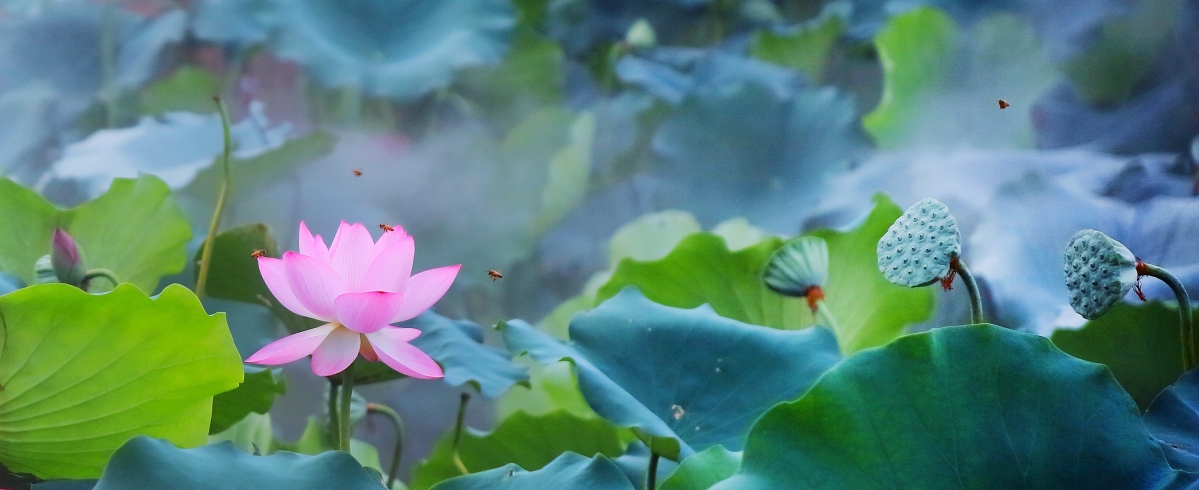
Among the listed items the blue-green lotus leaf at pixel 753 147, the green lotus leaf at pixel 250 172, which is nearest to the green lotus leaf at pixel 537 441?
the green lotus leaf at pixel 250 172

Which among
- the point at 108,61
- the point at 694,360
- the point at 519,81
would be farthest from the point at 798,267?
the point at 108,61

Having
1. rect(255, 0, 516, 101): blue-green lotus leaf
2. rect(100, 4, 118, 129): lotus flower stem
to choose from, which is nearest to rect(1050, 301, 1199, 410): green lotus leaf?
rect(255, 0, 516, 101): blue-green lotus leaf

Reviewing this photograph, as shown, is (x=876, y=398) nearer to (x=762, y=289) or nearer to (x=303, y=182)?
(x=762, y=289)

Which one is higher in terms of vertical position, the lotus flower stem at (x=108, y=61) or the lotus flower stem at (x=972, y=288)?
the lotus flower stem at (x=972, y=288)

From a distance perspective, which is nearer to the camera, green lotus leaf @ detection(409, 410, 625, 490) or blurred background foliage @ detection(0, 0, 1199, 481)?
green lotus leaf @ detection(409, 410, 625, 490)

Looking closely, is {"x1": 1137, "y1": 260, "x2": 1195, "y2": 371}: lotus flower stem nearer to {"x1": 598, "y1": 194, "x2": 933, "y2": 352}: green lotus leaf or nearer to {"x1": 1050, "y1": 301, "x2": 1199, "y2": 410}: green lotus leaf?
{"x1": 1050, "y1": 301, "x2": 1199, "y2": 410}: green lotus leaf

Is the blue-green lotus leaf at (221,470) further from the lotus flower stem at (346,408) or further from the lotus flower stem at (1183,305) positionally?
the lotus flower stem at (1183,305)
